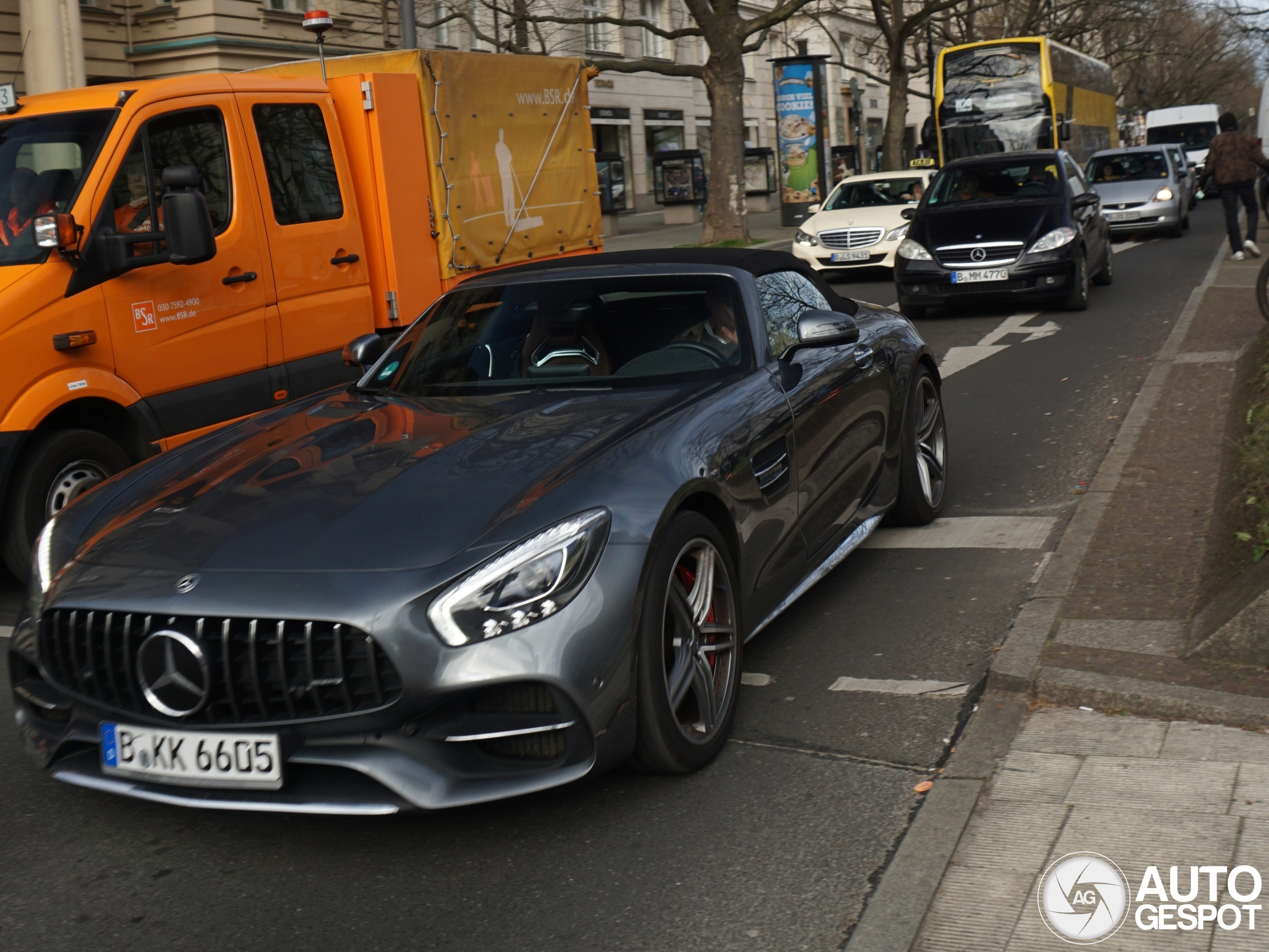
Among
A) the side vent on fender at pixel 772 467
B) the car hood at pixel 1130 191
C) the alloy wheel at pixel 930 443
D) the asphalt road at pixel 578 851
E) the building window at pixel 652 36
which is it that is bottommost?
the asphalt road at pixel 578 851

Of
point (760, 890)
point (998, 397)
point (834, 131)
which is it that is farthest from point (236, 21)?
point (834, 131)

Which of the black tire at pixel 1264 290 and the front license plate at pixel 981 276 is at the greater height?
the front license plate at pixel 981 276

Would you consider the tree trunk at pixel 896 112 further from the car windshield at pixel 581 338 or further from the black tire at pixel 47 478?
the car windshield at pixel 581 338

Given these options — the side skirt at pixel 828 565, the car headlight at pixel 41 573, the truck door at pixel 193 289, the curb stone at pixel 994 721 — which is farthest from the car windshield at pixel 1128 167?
the car headlight at pixel 41 573

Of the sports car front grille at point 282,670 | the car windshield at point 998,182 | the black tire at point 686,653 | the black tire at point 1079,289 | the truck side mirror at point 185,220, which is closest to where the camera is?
the sports car front grille at point 282,670

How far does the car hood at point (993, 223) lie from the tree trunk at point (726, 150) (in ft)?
40.0

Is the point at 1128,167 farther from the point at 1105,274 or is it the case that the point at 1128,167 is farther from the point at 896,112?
the point at 896,112

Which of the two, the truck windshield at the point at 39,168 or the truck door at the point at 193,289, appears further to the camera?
the truck door at the point at 193,289

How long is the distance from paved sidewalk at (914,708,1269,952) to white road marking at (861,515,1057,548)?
2132mm

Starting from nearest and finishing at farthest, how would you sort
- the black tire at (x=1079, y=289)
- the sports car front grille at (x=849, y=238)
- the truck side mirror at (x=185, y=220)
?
the truck side mirror at (x=185, y=220) → the black tire at (x=1079, y=289) → the sports car front grille at (x=849, y=238)

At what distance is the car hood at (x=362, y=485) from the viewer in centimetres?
343

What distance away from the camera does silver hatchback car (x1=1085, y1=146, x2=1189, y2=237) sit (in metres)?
24.0

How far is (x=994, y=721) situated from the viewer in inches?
161

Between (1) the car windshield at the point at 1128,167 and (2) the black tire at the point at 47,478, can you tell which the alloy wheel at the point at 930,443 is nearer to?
(2) the black tire at the point at 47,478
